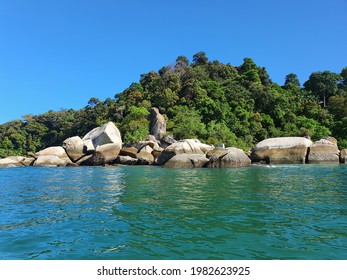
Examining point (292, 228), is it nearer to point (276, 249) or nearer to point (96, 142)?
point (276, 249)

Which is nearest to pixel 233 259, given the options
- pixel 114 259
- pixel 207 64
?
pixel 114 259

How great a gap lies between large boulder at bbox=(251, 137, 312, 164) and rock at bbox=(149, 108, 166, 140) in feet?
57.6

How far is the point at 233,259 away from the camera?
4637mm

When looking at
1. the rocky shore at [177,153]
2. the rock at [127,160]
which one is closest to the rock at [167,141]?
the rocky shore at [177,153]

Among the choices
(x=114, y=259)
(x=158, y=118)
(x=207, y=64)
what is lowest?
(x=114, y=259)

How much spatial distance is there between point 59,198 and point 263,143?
946 inches

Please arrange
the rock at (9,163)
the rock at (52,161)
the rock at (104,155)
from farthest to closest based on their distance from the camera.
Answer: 1. the rock at (9,163)
2. the rock at (52,161)
3. the rock at (104,155)

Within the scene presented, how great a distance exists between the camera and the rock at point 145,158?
108 ft

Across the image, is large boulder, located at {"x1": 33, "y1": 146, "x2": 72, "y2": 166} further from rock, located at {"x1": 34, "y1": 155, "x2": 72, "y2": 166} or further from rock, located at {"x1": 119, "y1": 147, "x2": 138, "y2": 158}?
rock, located at {"x1": 119, "y1": 147, "x2": 138, "y2": 158}

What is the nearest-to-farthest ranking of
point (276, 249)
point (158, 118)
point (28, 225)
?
point (276, 249) → point (28, 225) → point (158, 118)

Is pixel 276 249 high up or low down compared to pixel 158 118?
down

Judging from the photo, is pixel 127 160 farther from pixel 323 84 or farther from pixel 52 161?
pixel 323 84

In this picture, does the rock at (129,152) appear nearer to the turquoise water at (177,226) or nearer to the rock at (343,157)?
the rock at (343,157)

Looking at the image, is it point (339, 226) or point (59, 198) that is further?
point (59, 198)
